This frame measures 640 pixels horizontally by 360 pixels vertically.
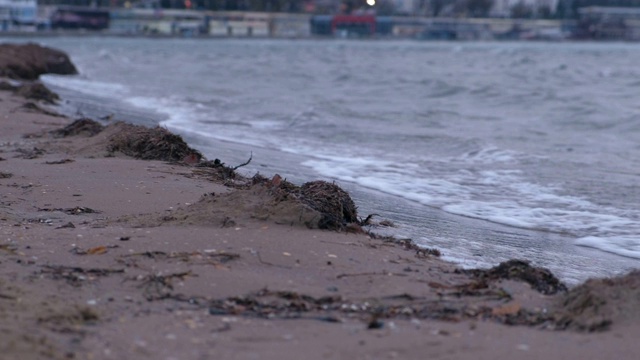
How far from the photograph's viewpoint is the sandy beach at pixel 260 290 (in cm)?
349

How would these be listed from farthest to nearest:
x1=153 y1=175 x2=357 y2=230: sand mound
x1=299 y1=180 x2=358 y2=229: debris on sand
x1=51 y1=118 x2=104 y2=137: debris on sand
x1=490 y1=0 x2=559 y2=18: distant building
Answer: x1=490 y1=0 x2=559 y2=18: distant building → x1=51 y1=118 x2=104 y2=137: debris on sand → x1=299 y1=180 x2=358 y2=229: debris on sand → x1=153 y1=175 x2=357 y2=230: sand mound

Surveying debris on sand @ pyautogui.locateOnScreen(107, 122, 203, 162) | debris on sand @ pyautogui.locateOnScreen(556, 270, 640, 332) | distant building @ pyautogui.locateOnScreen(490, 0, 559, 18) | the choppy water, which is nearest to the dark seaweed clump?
the choppy water

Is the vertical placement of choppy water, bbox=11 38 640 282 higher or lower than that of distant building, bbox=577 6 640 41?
higher

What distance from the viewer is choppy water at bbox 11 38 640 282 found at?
6.86 metres

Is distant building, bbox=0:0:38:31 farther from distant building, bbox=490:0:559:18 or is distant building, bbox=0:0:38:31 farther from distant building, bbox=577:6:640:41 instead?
distant building, bbox=490:0:559:18

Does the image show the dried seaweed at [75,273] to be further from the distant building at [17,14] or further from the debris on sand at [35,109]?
the distant building at [17,14]

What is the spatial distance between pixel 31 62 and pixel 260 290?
2175 cm

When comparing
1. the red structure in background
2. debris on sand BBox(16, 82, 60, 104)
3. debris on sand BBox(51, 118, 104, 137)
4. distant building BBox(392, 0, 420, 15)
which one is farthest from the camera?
distant building BBox(392, 0, 420, 15)

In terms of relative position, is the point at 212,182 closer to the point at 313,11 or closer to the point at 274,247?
the point at 274,247

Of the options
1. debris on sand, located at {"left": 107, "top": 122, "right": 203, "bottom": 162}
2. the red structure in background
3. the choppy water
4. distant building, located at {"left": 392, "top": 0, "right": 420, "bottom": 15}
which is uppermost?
debris on sand, located at {"left": 107, "top": 122, "right": 203, "bottom": 162}

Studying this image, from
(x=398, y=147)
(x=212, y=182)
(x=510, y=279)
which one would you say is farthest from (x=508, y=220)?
(x=398, y=147)

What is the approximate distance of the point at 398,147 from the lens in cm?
1238

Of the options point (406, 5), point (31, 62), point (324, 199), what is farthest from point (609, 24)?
point (324, 199)

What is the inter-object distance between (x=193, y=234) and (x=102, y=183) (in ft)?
6.64
